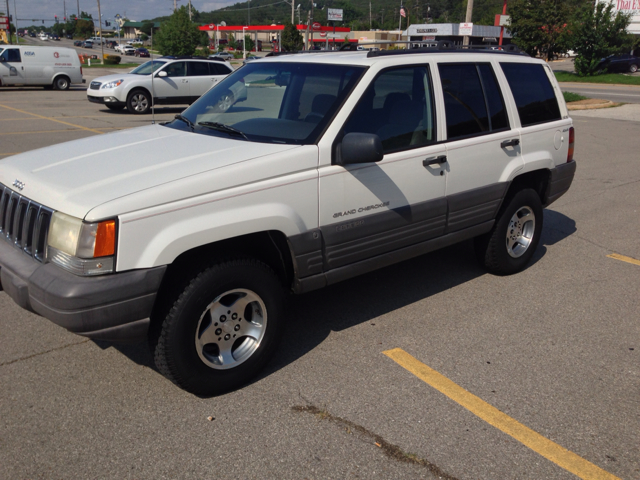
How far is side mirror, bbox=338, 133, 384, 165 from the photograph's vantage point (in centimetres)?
370

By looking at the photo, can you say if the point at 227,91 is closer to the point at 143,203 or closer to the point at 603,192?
the point at 143,203

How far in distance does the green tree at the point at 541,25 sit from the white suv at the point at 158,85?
24441 mm

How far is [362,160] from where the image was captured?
3.77 meters

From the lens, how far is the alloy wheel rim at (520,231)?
551 cm

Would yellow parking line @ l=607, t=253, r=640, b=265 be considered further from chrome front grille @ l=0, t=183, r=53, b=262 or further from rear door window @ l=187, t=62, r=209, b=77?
rear door window @ l=187, t=62, r=209, b=77

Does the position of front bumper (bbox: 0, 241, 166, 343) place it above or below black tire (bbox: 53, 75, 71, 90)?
below

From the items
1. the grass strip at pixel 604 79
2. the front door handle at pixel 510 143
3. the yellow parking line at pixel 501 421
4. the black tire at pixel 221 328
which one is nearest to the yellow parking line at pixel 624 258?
the front door handle at pixel 510 143

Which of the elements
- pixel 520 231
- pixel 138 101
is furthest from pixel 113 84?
pixel 520 231

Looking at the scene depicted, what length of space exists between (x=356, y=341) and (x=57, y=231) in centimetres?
213

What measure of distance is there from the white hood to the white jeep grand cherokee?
0.01 meters

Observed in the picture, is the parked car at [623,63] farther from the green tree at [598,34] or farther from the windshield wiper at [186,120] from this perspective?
the windshield wiper at [186,120]

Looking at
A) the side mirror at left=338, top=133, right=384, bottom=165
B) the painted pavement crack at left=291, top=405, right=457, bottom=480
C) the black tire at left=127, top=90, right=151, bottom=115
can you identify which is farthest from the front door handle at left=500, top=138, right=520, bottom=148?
the black tire at left=127, top=90, right=151, bottom=115

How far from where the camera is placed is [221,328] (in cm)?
356

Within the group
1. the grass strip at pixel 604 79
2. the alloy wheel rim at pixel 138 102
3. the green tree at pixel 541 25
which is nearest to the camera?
the alloy wheel rim at pixel 138 102
